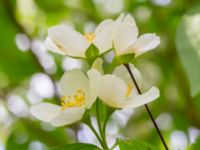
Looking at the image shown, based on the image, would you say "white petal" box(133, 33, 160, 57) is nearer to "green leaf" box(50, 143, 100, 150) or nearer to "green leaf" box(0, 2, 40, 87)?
"green leaf" box(50, 143, 100, 150)

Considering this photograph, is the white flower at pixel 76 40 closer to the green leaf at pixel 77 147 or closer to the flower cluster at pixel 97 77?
the flower cluster at pixel 97 77

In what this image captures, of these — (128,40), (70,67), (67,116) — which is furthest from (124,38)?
(70,67)

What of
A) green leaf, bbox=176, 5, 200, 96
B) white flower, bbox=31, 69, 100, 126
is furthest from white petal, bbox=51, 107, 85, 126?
green leaf, bbox=176, 5, 200, 96

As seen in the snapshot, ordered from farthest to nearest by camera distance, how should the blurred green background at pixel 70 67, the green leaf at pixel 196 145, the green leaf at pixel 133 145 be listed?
the blurred green background at pixel 70 67 < the green leaf at pixel 196 145 < the green leaf at pixel 133 145

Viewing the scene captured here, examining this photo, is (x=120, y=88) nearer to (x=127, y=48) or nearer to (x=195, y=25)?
(x=127, y=48)

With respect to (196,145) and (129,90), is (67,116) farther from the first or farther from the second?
(196,145)

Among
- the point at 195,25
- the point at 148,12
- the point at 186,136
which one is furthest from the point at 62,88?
the point at 148,12

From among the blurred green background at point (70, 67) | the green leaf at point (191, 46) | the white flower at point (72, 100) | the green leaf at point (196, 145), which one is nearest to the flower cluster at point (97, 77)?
the white flower at point (72, 100)
